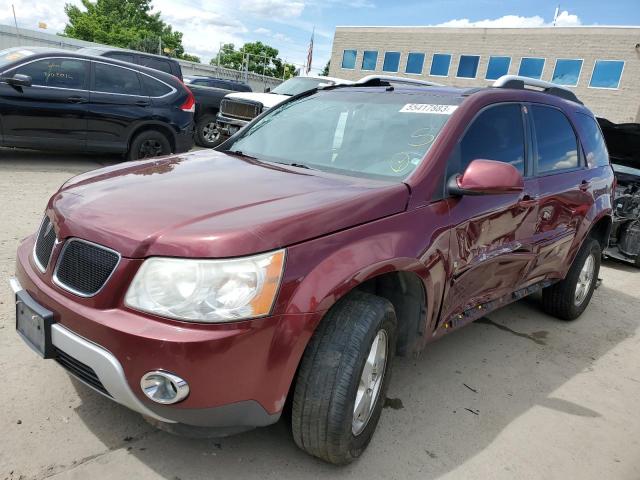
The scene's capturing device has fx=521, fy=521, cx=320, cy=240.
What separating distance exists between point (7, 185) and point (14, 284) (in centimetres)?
468

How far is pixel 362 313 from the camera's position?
7.15ft

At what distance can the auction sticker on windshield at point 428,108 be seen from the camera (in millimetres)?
2912

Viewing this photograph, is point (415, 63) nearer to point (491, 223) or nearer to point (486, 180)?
point (491, 223)

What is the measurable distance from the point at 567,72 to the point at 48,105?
33513 millimetres

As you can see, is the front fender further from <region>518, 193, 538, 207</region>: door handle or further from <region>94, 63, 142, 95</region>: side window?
<region>94, 63, 142, 95</region>: side window

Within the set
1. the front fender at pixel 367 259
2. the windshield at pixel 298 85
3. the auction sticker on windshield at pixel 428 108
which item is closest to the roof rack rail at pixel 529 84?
the auction sticker on windshield at pixel 428 108

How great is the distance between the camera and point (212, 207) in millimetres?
2117

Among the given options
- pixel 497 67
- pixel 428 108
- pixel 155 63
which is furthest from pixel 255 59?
pixel 428 108

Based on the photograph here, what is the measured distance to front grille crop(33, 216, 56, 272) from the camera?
7.29 feet

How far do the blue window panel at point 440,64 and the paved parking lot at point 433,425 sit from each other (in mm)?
37114

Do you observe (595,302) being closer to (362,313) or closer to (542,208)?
(542,208)

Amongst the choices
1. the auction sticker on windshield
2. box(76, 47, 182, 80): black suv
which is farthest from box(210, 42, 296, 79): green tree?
the auction sticker on windshield

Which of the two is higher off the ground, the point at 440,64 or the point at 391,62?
the point at 440,64

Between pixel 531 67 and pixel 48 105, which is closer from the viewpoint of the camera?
pixel 48 105
